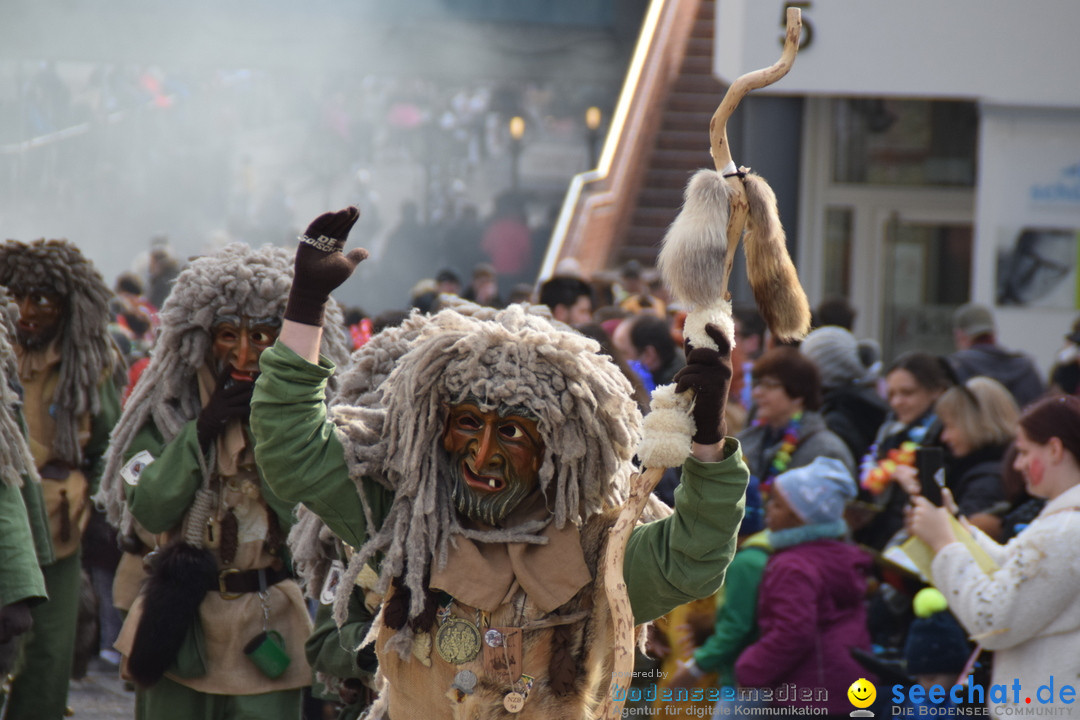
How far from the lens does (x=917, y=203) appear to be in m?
14.7

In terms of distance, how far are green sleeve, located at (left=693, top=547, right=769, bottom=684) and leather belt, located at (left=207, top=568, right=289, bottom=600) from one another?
1.62 m

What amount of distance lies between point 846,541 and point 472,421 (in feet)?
8.05

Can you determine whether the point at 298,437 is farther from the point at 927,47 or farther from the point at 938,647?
the point at 927,47

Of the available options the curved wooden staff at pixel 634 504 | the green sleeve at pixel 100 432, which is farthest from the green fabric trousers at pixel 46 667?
the curved wooden staff at pixel 634 504

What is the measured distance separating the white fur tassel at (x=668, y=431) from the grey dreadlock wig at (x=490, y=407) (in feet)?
0.72

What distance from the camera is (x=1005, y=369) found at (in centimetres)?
787

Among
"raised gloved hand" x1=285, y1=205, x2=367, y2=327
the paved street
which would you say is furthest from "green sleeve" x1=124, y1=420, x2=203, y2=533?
the paved street

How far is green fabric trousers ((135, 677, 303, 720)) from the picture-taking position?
14.5ft

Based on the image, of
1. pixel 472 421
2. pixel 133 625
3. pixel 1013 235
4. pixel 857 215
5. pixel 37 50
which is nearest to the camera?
pixel 472 421

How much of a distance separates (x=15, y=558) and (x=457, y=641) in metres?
1.84

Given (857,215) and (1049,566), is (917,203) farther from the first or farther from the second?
(1049,566)

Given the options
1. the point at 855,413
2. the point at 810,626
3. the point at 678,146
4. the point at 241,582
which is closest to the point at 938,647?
the point at 810,626

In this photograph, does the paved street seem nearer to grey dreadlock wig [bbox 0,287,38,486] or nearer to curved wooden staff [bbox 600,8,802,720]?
grey dreadlock wig [bbox 0,287,38,486]

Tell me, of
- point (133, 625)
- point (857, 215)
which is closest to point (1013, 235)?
point (857, 215)
